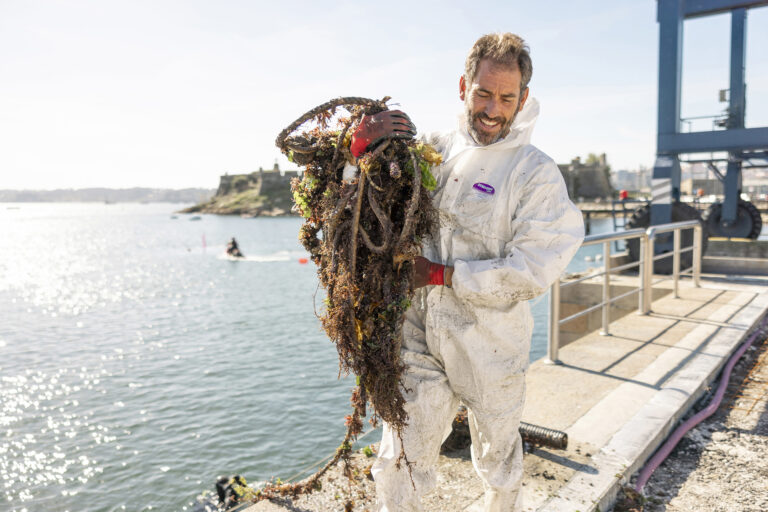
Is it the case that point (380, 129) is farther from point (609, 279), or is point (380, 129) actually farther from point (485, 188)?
point (609, 279)

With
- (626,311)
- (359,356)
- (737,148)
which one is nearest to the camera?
(359,356)

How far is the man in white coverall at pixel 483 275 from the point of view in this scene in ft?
6.83

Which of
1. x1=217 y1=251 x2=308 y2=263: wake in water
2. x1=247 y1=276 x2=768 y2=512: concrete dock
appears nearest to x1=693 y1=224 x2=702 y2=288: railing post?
x1=247 y1=276 x2=768 y2=512: concrete dock

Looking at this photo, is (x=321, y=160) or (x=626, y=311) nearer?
(x=321, y=160)

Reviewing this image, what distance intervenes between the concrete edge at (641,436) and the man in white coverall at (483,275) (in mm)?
774

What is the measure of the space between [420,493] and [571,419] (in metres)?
2.06

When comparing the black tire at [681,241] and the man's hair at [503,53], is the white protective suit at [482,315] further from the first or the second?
the black tire at [681,241]

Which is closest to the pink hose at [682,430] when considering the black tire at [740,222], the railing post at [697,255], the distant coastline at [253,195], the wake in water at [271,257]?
the railing post at [697,255]

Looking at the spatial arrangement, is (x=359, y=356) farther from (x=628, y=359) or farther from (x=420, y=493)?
(x=628, y=359)

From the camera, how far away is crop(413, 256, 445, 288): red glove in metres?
2.10

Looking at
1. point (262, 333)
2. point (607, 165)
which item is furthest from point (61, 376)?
point (607, 165)

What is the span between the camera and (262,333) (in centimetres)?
1775

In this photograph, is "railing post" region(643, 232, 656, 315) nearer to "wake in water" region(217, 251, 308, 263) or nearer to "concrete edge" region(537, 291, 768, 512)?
"concrete edge" region(537, 291, 768, 512)

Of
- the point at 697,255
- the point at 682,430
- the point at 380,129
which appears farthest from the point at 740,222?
the point at 380,129
